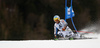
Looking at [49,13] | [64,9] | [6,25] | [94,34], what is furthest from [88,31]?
[6,25]

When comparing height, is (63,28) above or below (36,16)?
below

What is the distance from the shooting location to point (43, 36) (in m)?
2.00

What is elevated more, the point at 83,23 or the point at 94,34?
the point at 83,23

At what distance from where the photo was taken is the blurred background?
6.44 ft

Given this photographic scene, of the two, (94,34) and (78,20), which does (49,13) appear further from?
(94,34)

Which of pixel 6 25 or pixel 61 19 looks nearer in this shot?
pixel 61 19

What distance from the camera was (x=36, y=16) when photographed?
200 centimetres

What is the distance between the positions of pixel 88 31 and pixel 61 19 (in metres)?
0.35

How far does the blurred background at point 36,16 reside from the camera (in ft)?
6.44

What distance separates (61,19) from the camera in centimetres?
191

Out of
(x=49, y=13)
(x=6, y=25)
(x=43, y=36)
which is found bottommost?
(x=43, y=36)

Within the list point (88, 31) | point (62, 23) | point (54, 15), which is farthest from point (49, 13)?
point (88, 31)

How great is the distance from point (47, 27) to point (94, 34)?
1.88 ft

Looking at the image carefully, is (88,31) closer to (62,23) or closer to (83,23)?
(83,23)
